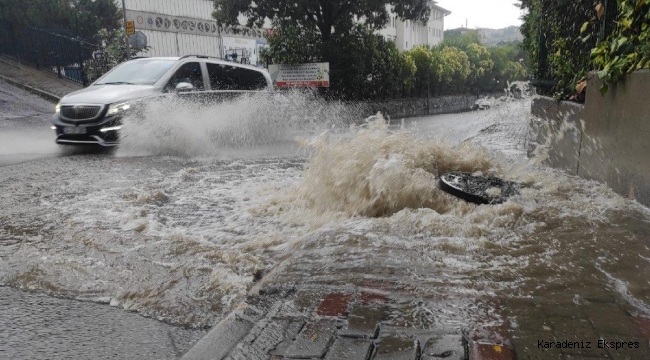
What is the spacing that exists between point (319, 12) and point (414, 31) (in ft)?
178

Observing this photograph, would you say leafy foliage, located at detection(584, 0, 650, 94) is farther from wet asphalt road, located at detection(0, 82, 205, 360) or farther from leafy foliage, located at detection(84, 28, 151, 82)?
leafy foliage, located at detection(84, 28, 151, 82)

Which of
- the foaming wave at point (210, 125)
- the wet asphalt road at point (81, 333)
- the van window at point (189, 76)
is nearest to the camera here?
the wet asphalt road at point (81, 333)

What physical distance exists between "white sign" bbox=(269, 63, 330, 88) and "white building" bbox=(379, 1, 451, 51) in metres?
34.1

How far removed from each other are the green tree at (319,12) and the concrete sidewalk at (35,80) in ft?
22.1

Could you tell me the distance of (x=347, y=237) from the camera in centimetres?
367

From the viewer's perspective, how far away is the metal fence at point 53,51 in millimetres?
19281

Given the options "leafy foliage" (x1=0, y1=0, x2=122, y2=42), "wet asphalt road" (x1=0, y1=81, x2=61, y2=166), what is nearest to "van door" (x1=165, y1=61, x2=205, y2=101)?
"wet asphalt road" (x1=0, y1=81, x2=61, y2=166)

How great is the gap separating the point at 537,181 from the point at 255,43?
31.4 meters

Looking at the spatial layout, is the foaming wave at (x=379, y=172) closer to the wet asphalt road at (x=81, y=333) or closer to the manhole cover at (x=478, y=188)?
the manhole cover at (x=478, y=188)

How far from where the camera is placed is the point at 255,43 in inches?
1350

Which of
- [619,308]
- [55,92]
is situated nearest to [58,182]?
[619,308]

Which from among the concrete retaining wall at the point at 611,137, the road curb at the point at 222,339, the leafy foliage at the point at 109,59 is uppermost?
the leafy foliage at the point at 109,59

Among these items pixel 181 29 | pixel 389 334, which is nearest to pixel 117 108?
pixel 389 334

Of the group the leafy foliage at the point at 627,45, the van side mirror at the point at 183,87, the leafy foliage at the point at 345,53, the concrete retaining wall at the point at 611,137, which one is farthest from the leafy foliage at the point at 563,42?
the leafy foliage at the point at 345,53
